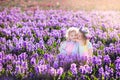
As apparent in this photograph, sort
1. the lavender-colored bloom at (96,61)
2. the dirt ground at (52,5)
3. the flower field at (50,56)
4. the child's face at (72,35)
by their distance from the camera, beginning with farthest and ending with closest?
the dirt ground at (52,5), the child's face at (72,35), the lavender-colored bloom at (96,61), the flower field at (50,56)

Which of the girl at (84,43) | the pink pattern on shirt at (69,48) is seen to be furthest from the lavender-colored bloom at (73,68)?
the pink pattern on shirt at (69,48)

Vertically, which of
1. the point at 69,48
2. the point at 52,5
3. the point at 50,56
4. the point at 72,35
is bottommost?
the point at 52,5

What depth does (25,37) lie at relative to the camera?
11.6 metres

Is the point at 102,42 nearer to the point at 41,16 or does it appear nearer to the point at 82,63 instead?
the point at 82,63

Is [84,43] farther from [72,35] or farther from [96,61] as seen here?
[96,61]

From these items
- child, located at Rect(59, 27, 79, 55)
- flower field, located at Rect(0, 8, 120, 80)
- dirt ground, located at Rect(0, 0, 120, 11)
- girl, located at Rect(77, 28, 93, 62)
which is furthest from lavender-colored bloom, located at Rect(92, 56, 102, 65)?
dirt ground, located at Rect(0, 0, 120, 11)

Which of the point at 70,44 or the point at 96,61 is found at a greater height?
the point at 70,44

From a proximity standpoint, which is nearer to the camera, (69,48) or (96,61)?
(96,61)

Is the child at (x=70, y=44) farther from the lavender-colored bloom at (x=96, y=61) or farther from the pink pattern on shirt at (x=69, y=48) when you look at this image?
the lavender-colored bloom at (x=96, y=61)

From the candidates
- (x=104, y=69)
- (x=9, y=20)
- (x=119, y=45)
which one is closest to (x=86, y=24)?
(x=9, y=20)

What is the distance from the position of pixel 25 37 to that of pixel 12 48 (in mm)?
Answer: 1884

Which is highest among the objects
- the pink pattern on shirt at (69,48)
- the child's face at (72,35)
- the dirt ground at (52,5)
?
the child's face at (72,35)

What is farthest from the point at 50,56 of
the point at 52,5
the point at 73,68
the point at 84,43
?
the point at 52,5

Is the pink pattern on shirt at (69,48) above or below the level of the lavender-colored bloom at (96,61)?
above
